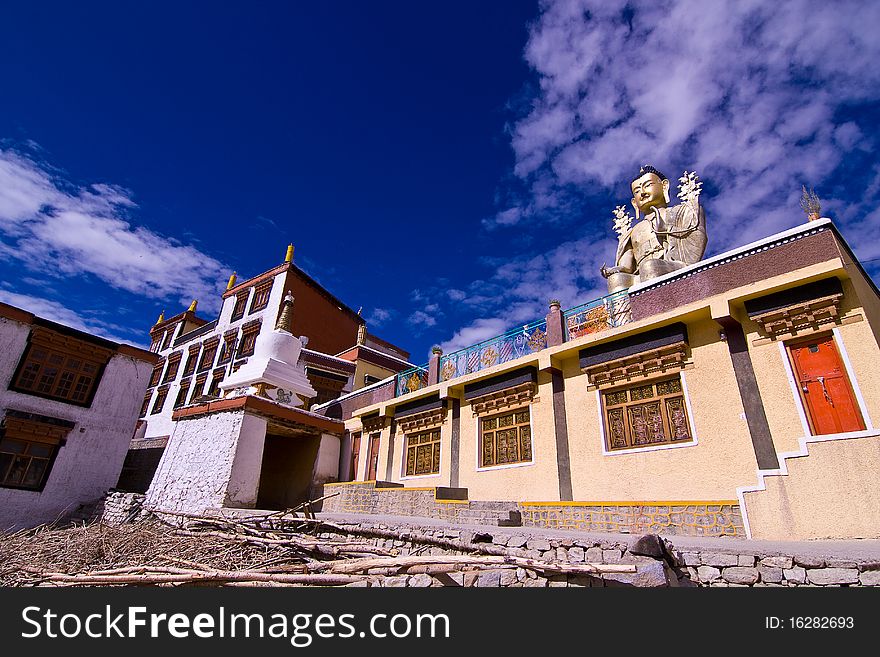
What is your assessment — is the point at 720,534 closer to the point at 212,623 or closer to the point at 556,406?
the point at 556,406

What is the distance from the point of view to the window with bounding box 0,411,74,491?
13.6m

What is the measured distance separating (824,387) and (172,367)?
116 ft

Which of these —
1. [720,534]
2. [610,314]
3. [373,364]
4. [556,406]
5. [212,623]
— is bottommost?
[212,623]

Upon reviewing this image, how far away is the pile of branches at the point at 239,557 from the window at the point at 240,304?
1974 centimetres

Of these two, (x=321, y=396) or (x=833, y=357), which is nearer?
(x=833, y=357)

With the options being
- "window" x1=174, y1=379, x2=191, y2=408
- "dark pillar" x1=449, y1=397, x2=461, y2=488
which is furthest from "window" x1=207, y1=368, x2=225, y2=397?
"dark pillar" x1=449, y1=397, x2=461, y2=488

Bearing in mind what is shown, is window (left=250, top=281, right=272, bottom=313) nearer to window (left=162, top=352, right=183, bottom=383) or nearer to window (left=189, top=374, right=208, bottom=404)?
window (left=189, top=374, right=208, bottom=404)

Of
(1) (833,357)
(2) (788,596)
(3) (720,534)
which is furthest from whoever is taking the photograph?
(1) (833,357)

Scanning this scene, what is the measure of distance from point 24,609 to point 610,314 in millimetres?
10607

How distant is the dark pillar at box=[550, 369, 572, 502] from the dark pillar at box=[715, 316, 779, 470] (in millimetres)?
3618

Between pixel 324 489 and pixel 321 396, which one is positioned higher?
pixel 321 396

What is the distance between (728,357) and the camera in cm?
821

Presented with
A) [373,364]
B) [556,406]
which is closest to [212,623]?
[556,406]

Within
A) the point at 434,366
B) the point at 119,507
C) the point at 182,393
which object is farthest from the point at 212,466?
the point at 182,393
